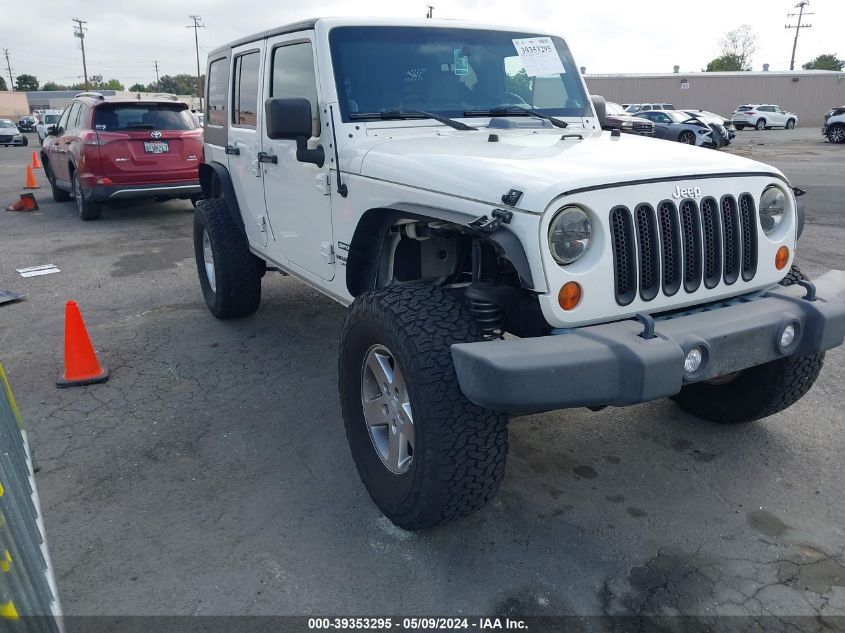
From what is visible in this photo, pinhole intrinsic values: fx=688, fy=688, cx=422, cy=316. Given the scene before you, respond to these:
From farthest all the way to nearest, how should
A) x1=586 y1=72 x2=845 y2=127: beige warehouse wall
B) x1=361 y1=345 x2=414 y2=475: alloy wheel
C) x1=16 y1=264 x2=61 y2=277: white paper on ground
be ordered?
x1=586 y1=72 x2=845 y2=127: beige warehouse wall < x1=16 y1=264 x2=61 y2=277: white paper on ground < x1=361 y1=345 x2=414 y2=475: alloy wheel

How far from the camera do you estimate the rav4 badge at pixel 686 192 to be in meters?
2.65

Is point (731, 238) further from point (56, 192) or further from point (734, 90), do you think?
point (734, 90)

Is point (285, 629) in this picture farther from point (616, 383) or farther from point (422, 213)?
point (422, 213)

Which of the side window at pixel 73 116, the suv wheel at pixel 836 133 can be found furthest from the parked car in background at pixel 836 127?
the side window at pixel 73 116

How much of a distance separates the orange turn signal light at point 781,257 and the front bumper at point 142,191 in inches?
336

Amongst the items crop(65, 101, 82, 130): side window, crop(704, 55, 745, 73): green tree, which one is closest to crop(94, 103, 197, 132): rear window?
crop(65, 101, 82, 130): side window

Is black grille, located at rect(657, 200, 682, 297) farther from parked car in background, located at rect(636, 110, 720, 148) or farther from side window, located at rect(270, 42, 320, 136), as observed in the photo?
parked car in background, located at rect(636, 110, 720, 148)

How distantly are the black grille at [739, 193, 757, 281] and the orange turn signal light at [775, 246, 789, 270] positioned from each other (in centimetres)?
16

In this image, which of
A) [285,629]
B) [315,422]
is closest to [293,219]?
[315,422]

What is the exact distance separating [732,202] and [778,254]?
378 mm

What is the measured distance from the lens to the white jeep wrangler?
243 centimetres

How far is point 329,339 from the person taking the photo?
530 centimetres

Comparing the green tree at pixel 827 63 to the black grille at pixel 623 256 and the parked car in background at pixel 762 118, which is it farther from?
the black grille at pixel 623 256

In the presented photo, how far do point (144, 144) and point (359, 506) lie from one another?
27.9 feet
